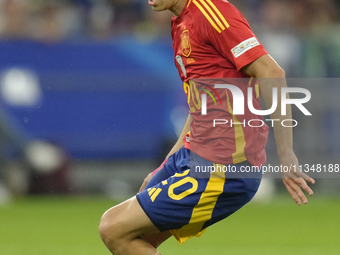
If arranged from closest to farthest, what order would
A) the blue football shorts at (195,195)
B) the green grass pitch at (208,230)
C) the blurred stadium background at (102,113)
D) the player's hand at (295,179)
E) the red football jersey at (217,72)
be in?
the player's hand at (295,179) → the red football jersey at (217,72) → the blue football shorts at (195,195) → the green grass pitch at (208,230) → the blurred stadium background at (102,113)

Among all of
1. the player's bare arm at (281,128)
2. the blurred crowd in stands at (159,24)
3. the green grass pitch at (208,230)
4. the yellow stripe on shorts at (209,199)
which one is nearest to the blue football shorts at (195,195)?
the yellow stripe on shorts at (209,199)

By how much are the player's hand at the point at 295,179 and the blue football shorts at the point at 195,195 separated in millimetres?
321

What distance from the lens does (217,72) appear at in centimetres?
308

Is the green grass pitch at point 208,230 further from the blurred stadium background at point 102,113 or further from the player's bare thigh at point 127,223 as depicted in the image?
the player's bare thigh at point 127,223

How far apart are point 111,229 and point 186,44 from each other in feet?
3.51

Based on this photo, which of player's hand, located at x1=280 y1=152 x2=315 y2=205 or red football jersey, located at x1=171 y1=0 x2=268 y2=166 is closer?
player's hand, located at x1=280 y1=152 x2=315 y2=205

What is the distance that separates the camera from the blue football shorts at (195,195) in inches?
121

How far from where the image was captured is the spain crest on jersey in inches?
123

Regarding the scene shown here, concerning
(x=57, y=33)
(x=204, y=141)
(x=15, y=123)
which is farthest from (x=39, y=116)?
(x=204, y=141)

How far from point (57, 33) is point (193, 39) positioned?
20.4 ft

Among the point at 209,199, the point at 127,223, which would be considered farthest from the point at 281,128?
the point at 127,223

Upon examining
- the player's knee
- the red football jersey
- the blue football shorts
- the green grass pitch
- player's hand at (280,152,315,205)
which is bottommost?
the green grass pitch

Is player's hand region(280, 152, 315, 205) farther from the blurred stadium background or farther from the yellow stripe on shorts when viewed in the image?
the blurred stadium background

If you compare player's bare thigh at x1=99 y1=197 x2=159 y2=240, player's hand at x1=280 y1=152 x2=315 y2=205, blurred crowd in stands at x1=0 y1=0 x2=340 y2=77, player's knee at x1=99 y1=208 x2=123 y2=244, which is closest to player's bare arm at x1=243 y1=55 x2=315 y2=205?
player's hand at x1=280 y1=152 x2=315 y2=205
